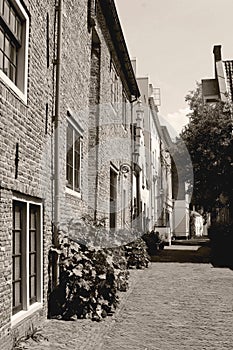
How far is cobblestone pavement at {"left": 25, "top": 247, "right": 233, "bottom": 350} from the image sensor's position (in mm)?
6902

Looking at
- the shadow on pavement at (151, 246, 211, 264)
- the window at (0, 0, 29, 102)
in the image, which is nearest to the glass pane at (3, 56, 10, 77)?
the window at (0, 0, 29, 102)

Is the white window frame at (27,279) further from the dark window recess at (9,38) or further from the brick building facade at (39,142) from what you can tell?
the dark window recess at (9,38)

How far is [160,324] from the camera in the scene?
27.2 feet

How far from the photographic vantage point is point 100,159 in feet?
47.1

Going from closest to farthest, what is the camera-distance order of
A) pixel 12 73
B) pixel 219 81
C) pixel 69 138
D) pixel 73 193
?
pixel 12 73
pixel 69 138
pixel 73 193
pixel 219 81

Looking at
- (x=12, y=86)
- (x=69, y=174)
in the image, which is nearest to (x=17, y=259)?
(x=12, y=86)

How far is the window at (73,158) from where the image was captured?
431 inches

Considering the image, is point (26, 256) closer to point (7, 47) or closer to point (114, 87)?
point (7, 47)

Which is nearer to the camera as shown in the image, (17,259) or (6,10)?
(6,10)

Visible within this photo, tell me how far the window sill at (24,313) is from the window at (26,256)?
5cm

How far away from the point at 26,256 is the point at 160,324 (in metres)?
2.52

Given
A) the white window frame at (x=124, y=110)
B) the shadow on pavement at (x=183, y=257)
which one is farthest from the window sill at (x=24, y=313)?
the white window frame at (x=124, y=110)

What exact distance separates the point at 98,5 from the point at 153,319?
947cm

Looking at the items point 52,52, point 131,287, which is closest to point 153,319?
point 131,287
